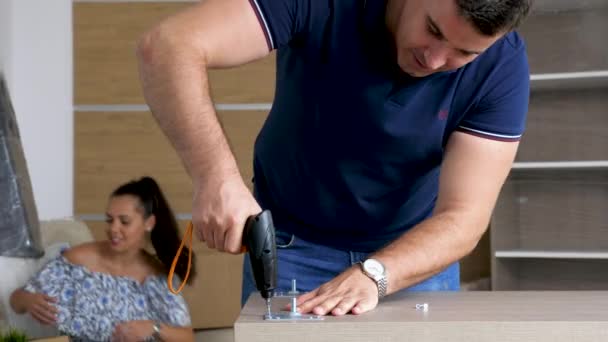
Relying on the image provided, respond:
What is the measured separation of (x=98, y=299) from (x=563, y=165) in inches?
68.0

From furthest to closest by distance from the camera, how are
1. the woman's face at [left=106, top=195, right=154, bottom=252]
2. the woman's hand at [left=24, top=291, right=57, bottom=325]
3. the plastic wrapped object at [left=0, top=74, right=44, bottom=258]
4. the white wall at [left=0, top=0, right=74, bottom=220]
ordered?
1. the white wall at [left=0, top=0, right=74, bottom=220]
2. the woman's face at [left=106, top=195, right=154, bottom=252]
3. the plastic wrapped object at [left=0, top=74, right=44, bottom=258]
4. the woman's hand at [left=24, top=291, right=57, bottom=325]

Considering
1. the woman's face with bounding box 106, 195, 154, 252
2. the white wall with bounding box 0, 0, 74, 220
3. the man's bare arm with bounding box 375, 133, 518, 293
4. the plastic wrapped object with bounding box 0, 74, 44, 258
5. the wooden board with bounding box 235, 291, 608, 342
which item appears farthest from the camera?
the white wall with bounding box 0, 0, 74, 220

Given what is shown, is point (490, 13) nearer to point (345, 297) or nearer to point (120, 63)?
point (345, 297)

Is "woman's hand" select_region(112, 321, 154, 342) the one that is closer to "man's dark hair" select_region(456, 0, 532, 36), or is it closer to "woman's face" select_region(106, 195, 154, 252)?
"woman's face" select_region(106, 195, 154, 252)

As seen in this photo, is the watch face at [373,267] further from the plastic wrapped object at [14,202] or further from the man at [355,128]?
the plastic wrapped object at [14,202]

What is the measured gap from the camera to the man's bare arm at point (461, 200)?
1572 millimetres

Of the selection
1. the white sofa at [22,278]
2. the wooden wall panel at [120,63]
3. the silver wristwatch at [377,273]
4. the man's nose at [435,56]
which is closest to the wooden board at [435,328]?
the silver wristwatch at [377,273]

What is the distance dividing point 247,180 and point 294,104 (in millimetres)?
2610

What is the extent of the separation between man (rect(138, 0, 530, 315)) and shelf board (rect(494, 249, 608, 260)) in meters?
1.58

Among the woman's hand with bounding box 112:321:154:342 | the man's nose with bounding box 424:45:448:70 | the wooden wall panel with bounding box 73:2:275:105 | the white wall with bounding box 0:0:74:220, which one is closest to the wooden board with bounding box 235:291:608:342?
the man's nose with bounding box 424:45:448:70

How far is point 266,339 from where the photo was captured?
A: 1237 mm

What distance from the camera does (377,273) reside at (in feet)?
4.73

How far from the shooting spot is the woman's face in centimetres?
Answer: 327

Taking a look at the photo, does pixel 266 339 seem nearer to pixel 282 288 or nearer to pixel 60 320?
pixel 282 288
